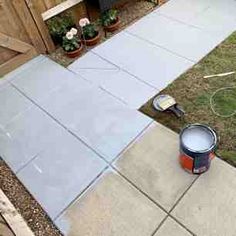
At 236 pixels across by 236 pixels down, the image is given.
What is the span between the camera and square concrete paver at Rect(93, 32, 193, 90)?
338 centimetres

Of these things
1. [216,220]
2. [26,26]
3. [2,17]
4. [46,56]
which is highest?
[2,17]

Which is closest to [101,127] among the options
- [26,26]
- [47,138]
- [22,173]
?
[47,138]

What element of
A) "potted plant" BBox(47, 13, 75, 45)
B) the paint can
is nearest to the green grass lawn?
the paint can

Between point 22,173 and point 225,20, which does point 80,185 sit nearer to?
point 22,173

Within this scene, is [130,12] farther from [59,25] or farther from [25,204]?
[25,204]

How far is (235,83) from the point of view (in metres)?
3.08

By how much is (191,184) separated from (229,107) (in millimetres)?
964

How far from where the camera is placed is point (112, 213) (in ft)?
7.64

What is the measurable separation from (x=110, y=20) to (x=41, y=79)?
4.37 feet

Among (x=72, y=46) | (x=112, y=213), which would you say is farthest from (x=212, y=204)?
(x=72, y=46)

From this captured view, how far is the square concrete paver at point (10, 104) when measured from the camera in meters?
3.26

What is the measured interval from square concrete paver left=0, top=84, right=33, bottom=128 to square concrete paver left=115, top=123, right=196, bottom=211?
4.61 feet

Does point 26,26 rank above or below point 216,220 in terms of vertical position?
above

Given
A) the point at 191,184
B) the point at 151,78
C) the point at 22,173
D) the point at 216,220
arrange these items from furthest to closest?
the point at 151,78, the point at 22,173, the point at 191,184, the point at 216,220
